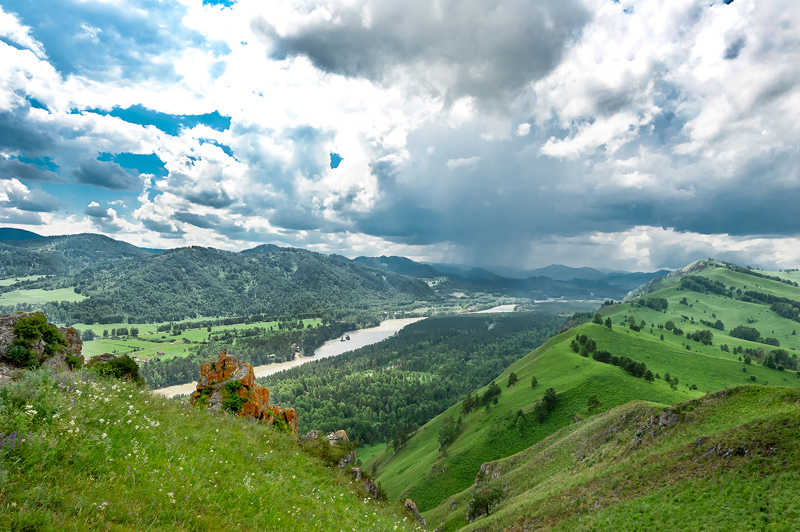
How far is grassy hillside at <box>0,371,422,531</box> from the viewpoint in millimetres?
5422

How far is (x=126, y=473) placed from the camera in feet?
23.6

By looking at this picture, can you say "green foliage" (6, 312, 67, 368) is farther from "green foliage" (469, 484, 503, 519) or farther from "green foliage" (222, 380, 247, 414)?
"green foliage" (469, 484, 503, 519)

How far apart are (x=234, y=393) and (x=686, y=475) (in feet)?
132

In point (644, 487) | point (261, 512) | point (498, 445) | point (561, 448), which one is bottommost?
point (498, 445)

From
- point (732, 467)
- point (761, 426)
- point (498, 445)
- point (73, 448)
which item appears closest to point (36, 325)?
point (73, 448)

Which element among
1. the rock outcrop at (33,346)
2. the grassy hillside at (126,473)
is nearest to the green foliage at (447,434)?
the grassy hillside at (126,473)

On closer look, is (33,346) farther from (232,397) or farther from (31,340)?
(232,397)

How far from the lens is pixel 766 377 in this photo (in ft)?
373

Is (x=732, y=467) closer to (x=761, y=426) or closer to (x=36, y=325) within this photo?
(x=761, y=426)

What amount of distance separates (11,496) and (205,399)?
2532cm

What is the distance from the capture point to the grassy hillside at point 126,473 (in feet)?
17.8

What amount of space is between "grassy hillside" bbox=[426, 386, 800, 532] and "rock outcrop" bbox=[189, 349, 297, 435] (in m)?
27.9

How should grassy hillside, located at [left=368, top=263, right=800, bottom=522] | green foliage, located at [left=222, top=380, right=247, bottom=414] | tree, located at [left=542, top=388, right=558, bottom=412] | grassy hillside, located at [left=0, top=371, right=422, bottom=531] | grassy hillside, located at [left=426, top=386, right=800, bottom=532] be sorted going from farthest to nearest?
tree, located at [left=542, top=388, right=558, bottom=412] → grassy hillside, located at [left=368, top=263, right=800, bottom=522] → green foliage, located at [left=222, top=380, right=247, bottom=414] → grassy hillside, located at [left=426, top=386, right=800, bottom=532] → grassy hillside, located at [left=0, top=371, right=422, bottom=531]

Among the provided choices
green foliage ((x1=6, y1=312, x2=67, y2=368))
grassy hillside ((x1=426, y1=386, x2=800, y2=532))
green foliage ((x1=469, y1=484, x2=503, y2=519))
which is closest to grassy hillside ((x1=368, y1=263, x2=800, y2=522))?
green foliage ((x1=469, y1=484, x2=503, y2=519))
